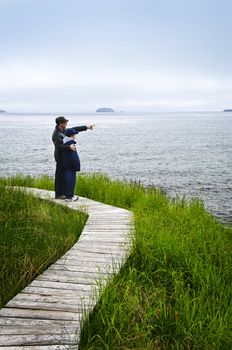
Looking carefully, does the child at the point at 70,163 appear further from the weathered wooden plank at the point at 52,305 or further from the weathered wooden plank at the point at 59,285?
the weathered wooden plank at the point at 52,305

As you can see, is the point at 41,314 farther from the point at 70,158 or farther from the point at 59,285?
the point at 70,158

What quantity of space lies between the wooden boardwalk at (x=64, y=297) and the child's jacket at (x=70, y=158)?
2876 mm

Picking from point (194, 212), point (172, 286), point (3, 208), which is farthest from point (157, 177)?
point (172, 286)

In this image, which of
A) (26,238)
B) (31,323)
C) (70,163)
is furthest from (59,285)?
(70,163)

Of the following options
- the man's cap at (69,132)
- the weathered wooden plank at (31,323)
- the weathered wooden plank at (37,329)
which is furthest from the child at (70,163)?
the weathered wooden plank at (37,329)

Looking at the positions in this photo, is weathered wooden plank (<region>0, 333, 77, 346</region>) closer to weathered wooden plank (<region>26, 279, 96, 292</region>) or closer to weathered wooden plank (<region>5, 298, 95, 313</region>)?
weathered wooden plank (<region>5, 298, 95, 313</region>)

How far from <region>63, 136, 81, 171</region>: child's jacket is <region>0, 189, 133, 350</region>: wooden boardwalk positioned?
113 inches

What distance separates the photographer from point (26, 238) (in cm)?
625

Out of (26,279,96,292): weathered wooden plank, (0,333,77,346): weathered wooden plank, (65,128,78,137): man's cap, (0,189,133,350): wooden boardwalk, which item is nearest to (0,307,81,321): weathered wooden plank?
(0,189,133,350): wooden boardwalk

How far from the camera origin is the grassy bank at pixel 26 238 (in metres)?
5.14

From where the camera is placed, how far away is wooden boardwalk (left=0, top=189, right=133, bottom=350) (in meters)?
3.79

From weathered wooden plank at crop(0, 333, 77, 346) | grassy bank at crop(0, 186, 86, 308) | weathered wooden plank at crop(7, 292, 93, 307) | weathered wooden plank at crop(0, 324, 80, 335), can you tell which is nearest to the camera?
weathered wooden plank at crop(0, 333, 77, 346)

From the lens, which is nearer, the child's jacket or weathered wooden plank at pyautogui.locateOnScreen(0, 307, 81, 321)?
weathered wooden plank at pyautogui.locateOnScreen(0, 307, 81, 321)

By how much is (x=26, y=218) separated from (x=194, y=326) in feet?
13.4
